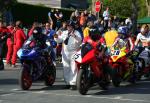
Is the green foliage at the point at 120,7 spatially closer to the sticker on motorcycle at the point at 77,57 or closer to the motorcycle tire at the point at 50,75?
the motorcycle tire at the point at 50,75

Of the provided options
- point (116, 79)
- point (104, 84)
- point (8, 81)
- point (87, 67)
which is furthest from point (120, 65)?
point (8, 81)

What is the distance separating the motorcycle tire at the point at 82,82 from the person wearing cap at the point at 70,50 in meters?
0.98

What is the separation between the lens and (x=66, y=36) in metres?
15.1

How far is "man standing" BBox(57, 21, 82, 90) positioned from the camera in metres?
15.0

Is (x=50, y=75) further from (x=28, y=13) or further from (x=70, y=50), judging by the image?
(x=28, y=13)

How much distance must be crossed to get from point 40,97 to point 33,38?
220 centimetres

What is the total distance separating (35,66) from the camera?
15.1 m

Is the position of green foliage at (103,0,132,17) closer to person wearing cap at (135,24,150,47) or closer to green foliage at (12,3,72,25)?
green foliage at (12,3,72,25)

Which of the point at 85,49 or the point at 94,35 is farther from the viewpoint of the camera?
the point at 94,35

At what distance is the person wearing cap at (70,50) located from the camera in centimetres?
1504

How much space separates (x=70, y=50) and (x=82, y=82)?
4.96ft

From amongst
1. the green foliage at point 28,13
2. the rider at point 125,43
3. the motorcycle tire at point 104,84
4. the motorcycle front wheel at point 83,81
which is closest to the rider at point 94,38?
the motorcycle front wheel at point 83,81

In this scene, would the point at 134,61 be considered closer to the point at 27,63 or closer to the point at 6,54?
the point at 27,63

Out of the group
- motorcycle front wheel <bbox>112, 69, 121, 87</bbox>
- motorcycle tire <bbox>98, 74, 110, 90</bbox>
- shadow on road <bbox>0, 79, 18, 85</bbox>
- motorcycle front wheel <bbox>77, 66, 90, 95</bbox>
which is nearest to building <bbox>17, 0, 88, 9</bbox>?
shadow on road <bbox>0, 79, 18, 85</bbox>
